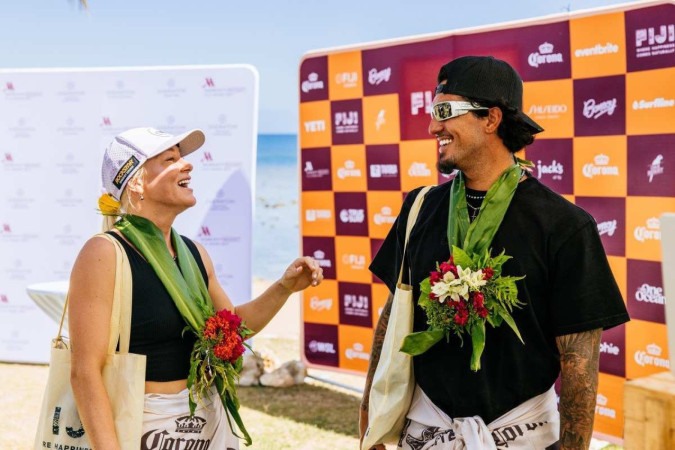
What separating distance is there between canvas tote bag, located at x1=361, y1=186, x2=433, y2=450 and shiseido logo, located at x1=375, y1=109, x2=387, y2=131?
11.2ft

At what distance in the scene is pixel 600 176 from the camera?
4.38 meters

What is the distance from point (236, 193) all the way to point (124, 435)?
4.23 m

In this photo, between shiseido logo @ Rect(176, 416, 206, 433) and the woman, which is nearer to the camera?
the woman

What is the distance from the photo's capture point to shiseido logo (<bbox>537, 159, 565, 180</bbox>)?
4.57 metres

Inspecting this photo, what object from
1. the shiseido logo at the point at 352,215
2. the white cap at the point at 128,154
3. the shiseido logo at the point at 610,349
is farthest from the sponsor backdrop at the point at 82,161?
the white cap at the point at 128,154

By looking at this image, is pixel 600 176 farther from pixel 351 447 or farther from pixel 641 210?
pixel 351 447

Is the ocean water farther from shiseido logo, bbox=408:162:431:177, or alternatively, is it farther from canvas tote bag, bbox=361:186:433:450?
canvas tote bag, bbox=361:186:433:450

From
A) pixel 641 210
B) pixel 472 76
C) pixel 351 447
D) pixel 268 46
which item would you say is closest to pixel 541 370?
pixel 472 76

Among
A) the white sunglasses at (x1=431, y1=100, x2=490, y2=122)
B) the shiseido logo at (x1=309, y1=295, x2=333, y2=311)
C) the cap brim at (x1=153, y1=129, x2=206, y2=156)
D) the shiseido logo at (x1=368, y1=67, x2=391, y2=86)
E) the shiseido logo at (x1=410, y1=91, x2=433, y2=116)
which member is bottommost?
the shiseido logo at (x1=309, y1=295, x2=333, y2=311)

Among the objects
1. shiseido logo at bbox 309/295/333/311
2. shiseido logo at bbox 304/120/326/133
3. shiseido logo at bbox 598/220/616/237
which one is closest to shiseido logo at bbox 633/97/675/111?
shiseido logo at bbox 598/220/616/237

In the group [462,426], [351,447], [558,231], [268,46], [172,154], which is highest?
[268,46]

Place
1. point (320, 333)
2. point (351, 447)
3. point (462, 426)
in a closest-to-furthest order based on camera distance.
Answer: point (462, 426) < point (351, 447) < point (320, 333)

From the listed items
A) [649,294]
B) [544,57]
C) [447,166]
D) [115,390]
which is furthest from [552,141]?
[115,390]

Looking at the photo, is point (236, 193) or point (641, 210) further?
point (236, 193)
